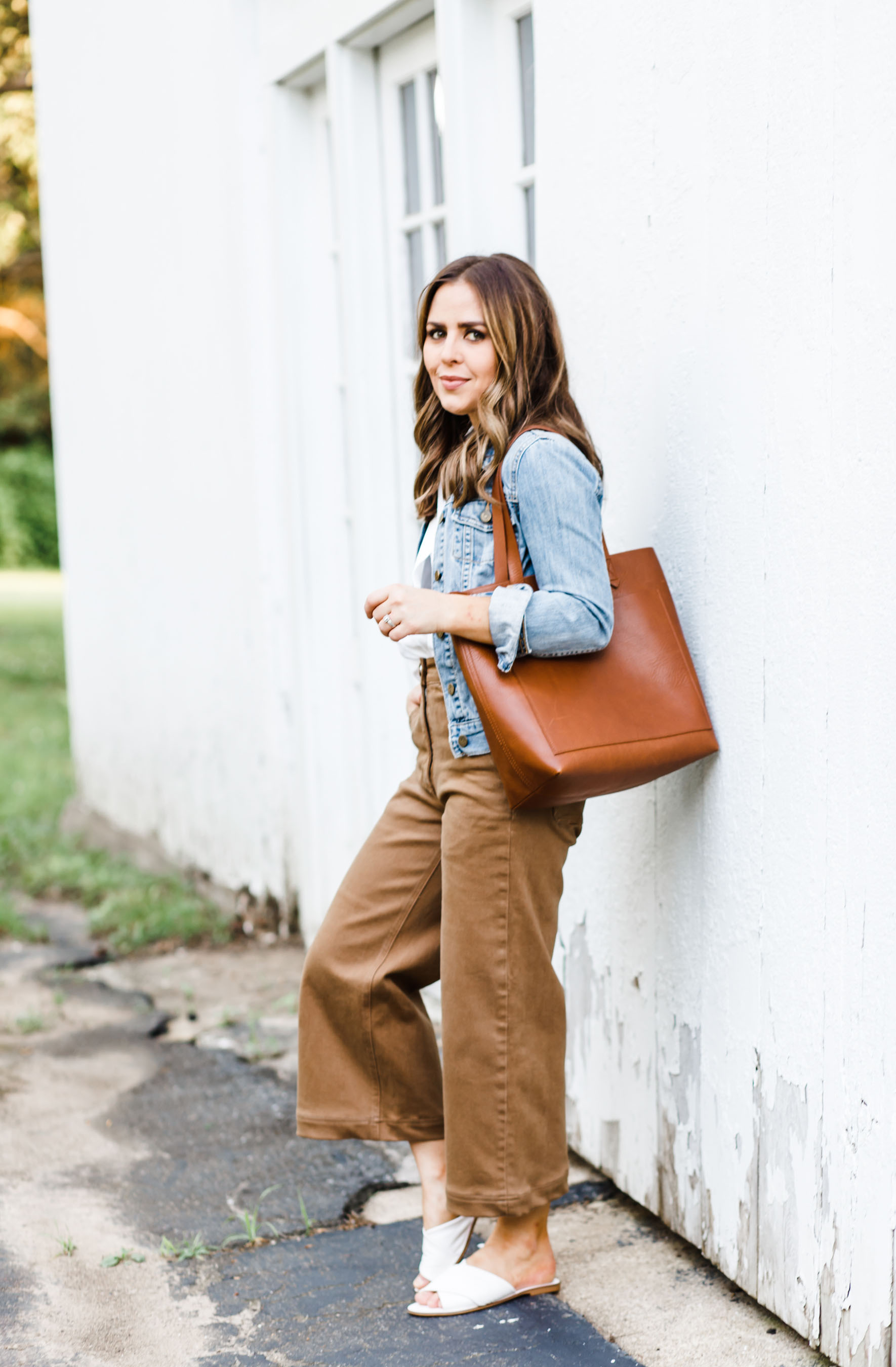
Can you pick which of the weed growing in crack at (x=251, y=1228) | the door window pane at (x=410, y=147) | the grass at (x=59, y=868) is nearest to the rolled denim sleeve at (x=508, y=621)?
the weed growing in crack at (x=251, y=1228)

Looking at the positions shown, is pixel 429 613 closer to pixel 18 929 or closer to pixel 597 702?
pixel 597 702

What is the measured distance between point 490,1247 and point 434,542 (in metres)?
1.30

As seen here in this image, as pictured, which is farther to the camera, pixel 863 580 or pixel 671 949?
pixel 671 949

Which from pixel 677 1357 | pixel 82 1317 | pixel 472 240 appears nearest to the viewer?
pixel 677 1357

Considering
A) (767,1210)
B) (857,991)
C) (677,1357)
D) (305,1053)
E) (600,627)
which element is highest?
(600,627)

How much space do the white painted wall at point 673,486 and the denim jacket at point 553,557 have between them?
0.32 meters

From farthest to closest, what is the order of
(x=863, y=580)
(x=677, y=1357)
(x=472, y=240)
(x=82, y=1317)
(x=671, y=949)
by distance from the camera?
(x=472, y=240) → (x=671, y=949) → (x=82, y=1317) → (x=677, y=1357) → (x=863, y=580)

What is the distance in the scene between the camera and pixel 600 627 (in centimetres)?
229

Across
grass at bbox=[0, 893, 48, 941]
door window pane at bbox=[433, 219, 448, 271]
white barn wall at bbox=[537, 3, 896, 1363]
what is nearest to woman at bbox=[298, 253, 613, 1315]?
white barn wall at bbox=[537, 3, 896, 1363]

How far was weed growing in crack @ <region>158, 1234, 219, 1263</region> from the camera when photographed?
113 inches

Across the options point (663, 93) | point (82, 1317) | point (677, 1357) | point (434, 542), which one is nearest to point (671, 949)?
point (677, 1357)

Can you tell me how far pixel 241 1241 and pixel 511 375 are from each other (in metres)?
1.84

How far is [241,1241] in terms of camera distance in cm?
295

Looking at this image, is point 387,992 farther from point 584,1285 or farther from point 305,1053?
point 584,1285
